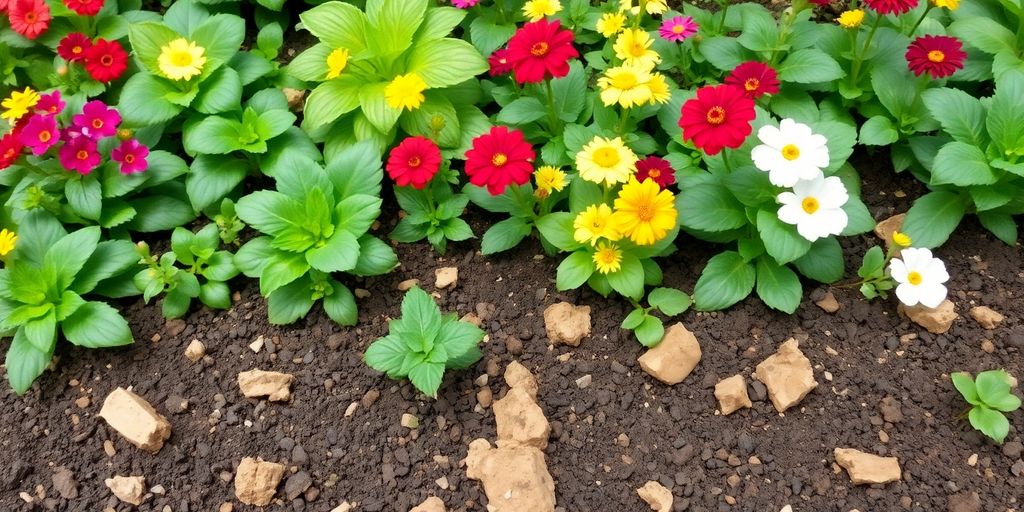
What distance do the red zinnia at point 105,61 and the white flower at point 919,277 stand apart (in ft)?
9.37

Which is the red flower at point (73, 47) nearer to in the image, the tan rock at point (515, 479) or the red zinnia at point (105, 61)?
the red zinnia at point (105, 61)

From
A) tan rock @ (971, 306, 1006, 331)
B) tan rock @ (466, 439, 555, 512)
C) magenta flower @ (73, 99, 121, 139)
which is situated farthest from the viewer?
magenta flower @ (73, 99, 121, 139)

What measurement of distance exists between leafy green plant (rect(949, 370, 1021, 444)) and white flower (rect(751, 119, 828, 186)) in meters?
0.74

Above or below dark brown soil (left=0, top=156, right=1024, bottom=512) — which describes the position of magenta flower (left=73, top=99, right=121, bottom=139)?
above

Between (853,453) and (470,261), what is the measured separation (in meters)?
1.37

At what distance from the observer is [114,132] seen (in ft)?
8.38

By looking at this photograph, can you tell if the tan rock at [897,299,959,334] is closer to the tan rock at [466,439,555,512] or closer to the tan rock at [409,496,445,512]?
the tan rock at [466,439,555,512]

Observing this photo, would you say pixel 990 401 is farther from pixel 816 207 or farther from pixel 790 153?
pixel 790 153

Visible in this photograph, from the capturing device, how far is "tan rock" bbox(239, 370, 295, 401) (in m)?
2.28

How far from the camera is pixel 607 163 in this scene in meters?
2.15

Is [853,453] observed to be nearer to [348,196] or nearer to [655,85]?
[655,85]

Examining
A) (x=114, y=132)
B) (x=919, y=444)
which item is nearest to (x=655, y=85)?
(x=919, y=444)

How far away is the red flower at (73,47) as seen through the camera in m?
2.78

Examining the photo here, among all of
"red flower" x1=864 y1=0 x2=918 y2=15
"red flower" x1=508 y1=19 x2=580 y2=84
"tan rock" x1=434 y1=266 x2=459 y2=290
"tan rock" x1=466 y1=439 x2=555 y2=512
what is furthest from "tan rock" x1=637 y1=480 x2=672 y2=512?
"red flower" x1=864 y1=0 x2=918 y2=15
